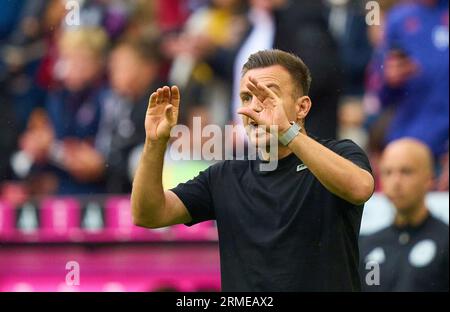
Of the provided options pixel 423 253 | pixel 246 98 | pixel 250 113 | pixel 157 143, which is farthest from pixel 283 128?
pixel 423 253

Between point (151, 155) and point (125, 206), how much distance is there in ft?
16.6

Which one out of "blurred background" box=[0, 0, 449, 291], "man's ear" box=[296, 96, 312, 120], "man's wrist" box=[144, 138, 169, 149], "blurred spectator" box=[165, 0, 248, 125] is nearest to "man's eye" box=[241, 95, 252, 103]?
"man's ear" box=[296, 96, 312, 120]

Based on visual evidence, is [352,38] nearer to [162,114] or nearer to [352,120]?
[352,120]

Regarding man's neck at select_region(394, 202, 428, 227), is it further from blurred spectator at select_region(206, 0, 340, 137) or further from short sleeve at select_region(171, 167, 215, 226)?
short sleeve at select_region(171, 167, 215, 226)

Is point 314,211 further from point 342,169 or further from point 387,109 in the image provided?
point 387,109

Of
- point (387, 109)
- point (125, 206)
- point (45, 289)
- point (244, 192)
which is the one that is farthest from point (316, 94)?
point (244, 192)

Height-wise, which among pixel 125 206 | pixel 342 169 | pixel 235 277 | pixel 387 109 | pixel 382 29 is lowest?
pixel 235 277

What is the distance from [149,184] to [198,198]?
0.26 meters

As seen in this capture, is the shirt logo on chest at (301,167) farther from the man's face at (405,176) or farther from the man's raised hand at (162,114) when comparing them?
the man's face at (405,176)

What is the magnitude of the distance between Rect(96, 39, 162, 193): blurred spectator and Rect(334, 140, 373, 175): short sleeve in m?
5.34

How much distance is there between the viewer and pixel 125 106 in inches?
391

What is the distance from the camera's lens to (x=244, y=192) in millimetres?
4492

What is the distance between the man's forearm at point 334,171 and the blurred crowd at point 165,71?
4207 mm

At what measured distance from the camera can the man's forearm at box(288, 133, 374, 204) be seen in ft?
13.6
